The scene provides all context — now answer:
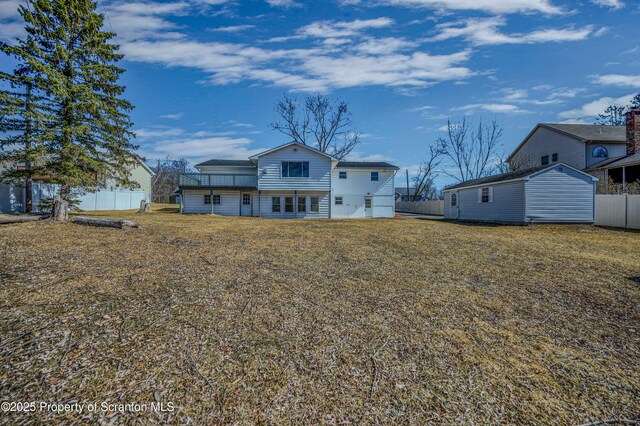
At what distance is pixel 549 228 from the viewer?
16.2m

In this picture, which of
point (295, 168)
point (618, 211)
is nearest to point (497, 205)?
point (618, 211)

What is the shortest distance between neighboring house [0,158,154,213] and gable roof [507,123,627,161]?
35.0m

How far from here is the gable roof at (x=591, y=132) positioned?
86.2 feet

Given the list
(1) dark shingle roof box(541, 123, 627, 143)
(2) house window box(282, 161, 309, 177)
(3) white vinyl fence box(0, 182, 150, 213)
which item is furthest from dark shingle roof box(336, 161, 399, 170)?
(3) white vinyl fence box(0, 182, 150, 213)

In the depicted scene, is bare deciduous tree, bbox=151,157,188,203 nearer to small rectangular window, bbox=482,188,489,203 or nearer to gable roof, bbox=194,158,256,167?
gable roof, bbox=194,158,256,167

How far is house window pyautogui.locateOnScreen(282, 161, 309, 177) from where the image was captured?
23.7 metres

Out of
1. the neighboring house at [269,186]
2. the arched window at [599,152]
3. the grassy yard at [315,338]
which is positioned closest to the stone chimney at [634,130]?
the arched window at [599,152]

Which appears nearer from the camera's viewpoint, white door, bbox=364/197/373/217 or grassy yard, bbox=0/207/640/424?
grassy yard, bbox=0/207/640/424

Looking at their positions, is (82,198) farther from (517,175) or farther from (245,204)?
(517,175)

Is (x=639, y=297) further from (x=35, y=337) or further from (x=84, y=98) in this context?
(x=84, y=98)

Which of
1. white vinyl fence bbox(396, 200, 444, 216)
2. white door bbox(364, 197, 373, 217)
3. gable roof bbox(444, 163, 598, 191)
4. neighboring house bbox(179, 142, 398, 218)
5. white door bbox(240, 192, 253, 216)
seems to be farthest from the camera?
white vinyl fence bbox(396, 200, 444, 216)

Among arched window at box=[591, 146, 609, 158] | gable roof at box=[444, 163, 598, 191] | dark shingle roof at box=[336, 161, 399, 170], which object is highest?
arched window at box=[591, 146, 609, 158]

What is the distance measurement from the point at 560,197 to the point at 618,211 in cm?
257

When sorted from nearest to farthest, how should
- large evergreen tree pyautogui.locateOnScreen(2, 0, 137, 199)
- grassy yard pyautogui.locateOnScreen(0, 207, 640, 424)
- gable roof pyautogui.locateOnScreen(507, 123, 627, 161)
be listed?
grassy yard pyautogui.locateOnScreen(0, 207, 640, 424) → large evergreen tree pyautogui.locateOnScreen(2, 0, 137, 199) → gable roof pyautogui.locateOnScreen(507, 123, 627, 161)
